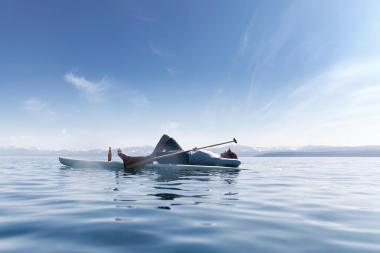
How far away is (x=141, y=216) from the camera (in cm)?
862

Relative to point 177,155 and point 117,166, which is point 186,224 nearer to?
point 177,155

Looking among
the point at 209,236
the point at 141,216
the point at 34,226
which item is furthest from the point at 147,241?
the point at 34,226

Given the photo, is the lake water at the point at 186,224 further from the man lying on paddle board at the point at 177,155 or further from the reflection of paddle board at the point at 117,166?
the man lying on paddle board at the point at 177,155

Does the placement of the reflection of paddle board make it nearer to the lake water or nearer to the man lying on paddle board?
the man lying on paddle board

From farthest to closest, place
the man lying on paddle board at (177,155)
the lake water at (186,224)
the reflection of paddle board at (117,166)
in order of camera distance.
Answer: the man lying on paddle board at (177,155) → the reflection of paddle board at (117,166) → the lake water at (186,224)

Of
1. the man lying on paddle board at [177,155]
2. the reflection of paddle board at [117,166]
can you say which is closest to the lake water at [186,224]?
the reflection of paddle board at [117,166]

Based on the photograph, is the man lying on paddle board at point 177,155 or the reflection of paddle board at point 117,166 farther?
the man lying on paddle board at point 177,155

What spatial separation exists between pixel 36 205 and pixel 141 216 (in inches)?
170

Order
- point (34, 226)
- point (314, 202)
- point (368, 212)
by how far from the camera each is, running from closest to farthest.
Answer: point (34, 226), point (368, 212), point (314, 202)

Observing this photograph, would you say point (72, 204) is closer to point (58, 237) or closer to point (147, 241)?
point (58, 237)

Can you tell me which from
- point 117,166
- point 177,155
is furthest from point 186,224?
point 117,166

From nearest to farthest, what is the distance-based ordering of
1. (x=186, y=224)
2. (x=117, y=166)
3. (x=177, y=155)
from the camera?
(x=186, y=224) < (x=177, y=155) < (x=117, y=166)

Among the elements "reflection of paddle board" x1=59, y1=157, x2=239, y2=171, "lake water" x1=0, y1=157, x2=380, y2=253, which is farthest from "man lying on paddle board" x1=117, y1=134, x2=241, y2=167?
"lake water" x1=0, y1=157, x2=380, y2=253

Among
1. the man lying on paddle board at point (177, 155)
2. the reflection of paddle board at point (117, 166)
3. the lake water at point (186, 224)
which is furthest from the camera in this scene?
the man lying on paddle board at point (177, 155)
